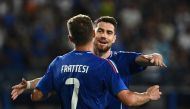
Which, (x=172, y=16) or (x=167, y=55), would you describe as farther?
(x=172, y=16)

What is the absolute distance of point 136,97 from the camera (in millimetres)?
6094

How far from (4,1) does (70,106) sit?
928 centimetres

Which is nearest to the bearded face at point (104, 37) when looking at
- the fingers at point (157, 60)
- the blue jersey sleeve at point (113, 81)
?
the fingers at point (157, 60)

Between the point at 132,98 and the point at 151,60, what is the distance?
1008mm

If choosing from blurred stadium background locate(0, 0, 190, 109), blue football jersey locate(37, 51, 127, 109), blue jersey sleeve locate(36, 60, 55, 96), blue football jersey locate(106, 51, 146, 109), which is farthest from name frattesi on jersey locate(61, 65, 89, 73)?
blurred stadium background locate(0, 0, 190, 109)

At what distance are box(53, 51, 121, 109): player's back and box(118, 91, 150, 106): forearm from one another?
178 millimetres

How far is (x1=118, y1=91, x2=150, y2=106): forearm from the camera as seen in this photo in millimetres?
6066

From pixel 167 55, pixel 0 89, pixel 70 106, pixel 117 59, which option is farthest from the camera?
pixel 167 55

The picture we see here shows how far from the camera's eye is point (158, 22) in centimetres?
1597

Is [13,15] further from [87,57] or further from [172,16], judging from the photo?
[87,57]

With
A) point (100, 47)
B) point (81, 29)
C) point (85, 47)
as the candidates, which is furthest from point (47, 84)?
point (100, 47)

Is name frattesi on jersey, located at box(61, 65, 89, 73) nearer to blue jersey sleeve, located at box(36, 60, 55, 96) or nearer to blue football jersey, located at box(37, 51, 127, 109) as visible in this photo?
blue football jersey, located at box(37, 51, 127, 109)

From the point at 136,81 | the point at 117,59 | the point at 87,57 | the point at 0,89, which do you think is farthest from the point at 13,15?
the point at 87,57

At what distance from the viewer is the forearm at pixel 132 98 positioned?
6066mm
